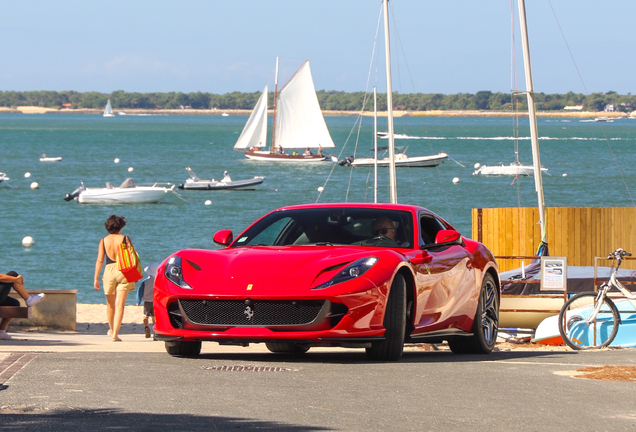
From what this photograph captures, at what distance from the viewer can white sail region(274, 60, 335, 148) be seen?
97062 millimetres

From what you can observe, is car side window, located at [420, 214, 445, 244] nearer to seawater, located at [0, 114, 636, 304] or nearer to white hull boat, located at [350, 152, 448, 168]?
seawater, located at [0, 114, 636, 304]

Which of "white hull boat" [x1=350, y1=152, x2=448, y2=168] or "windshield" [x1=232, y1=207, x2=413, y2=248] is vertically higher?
"windshield" [x1=232, y1=207, x2=413, y2=248]

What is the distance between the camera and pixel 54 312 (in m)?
13.8

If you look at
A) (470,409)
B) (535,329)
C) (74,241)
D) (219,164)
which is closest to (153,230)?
(74,241)

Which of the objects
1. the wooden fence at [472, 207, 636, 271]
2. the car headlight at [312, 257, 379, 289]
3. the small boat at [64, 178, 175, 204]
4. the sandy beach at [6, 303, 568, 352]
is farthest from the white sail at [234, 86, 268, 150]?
the car headlight at [312, 257, 379, 289]

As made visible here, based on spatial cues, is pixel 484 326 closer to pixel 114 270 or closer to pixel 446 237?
pixel 446 237

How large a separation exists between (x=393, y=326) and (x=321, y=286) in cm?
72

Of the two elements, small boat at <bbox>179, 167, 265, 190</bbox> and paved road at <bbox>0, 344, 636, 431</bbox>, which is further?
small boat at <bbox>179, 167, 265, 190</bbox>

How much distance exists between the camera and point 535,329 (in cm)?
1595

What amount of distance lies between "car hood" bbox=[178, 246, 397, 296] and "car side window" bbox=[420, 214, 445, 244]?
3.67ft

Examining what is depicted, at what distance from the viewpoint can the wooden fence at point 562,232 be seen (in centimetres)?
1914


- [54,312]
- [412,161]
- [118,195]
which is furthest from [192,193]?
[54,312]

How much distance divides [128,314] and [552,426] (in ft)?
54.4

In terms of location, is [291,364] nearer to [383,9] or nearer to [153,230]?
[383,9]
